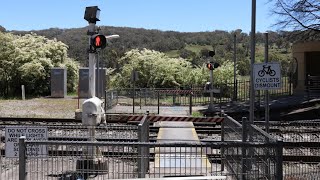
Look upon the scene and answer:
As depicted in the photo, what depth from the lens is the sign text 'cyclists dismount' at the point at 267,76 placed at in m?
9.95

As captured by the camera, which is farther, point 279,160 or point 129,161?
point 129,161

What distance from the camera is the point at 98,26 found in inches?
471

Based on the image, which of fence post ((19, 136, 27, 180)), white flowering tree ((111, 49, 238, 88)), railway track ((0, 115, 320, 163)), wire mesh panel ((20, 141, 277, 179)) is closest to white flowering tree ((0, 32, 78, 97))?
white flowering tree ((111, 49, 238, 88))

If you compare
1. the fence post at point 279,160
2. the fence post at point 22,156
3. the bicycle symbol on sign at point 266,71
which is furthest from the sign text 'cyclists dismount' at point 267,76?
the fence post at point 22,156

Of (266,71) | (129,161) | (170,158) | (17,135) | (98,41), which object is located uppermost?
(98,41)

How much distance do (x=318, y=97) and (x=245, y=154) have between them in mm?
24589

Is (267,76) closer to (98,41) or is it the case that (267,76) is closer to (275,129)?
(98,41)

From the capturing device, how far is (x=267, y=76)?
1005cm

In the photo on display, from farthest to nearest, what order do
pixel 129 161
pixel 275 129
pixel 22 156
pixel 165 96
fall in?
pixel 165 96 < pixel 275 129 < pixel 129 161 < pixel 22 156

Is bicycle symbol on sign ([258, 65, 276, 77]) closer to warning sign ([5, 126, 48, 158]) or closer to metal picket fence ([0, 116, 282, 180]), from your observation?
metal picket fence ([0, 116, 282, 180])

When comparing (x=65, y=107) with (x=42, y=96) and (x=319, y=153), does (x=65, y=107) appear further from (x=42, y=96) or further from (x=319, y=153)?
(x=319, y=153)

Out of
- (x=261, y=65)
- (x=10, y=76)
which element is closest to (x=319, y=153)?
(x=261, y=65)

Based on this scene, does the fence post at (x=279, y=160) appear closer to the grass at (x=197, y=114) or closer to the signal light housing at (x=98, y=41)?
the signal light housing at (x=98, y=41)

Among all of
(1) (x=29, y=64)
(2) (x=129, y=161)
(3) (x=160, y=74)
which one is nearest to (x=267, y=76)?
(2) (x=129, y=161)
